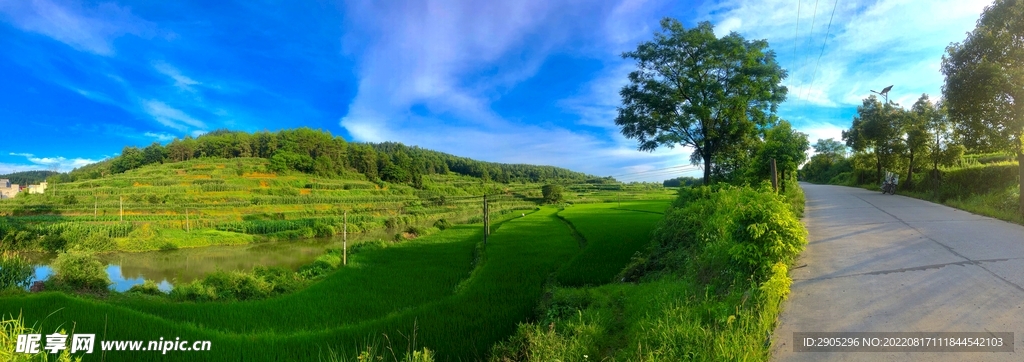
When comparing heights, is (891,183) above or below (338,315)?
above

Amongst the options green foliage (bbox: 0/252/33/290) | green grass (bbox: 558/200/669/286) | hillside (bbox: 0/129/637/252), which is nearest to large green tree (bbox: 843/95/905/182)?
green grass (bbox: 558/200/669/286)

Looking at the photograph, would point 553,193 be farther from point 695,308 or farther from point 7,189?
point 7,189

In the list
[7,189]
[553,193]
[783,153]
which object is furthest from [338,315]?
[7,189]

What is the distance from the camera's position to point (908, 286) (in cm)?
490

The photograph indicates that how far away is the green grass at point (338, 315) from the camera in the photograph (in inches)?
271

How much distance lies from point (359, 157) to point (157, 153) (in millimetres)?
48614

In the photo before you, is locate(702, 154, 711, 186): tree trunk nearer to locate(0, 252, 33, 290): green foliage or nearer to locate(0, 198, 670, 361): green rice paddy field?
locate(0, 198, 670, 361): green rice paddy field

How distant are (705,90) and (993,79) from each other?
844cm

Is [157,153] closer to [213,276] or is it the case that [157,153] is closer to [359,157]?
[359,157]

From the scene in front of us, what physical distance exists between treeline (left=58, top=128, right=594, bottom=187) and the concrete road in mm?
76172

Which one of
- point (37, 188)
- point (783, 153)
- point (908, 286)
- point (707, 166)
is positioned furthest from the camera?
point (37, 188)

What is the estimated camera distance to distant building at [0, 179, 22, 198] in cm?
6471

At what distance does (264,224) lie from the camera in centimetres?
4475

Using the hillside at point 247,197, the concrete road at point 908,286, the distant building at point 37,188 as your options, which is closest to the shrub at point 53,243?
the hillside at point 247,197
